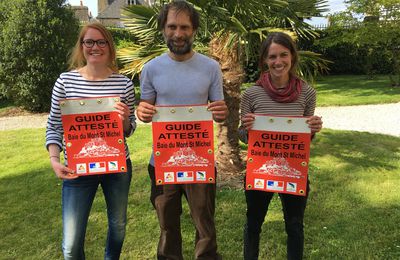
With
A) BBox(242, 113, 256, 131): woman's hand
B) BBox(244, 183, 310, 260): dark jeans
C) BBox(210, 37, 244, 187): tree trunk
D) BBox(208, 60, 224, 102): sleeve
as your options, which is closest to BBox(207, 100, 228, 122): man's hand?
BBox(208, 60, 224, 102): sleeve

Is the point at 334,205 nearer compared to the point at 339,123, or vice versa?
the point at 334,205

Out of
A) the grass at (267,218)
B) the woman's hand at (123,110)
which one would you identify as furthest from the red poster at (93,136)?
the grass at (267,218)

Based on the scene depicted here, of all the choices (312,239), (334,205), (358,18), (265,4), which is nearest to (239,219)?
(312,239)

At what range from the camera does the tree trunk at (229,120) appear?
502 centimetres

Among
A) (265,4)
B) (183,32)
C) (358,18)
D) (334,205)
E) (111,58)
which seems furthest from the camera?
(358,18)

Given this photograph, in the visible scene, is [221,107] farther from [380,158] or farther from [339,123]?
[339,123]

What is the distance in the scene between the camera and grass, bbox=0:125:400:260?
11.4 feet

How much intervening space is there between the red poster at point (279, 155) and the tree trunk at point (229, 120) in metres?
2.46

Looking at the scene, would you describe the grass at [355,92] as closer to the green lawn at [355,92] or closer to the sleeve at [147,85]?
the green lawn at [355,92]

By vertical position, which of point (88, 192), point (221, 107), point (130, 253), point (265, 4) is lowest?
point (130, 253)

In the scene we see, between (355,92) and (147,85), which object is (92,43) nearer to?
(147,85)

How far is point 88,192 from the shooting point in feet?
8.13

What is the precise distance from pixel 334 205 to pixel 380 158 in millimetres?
2284

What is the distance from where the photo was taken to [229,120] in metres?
5.15
